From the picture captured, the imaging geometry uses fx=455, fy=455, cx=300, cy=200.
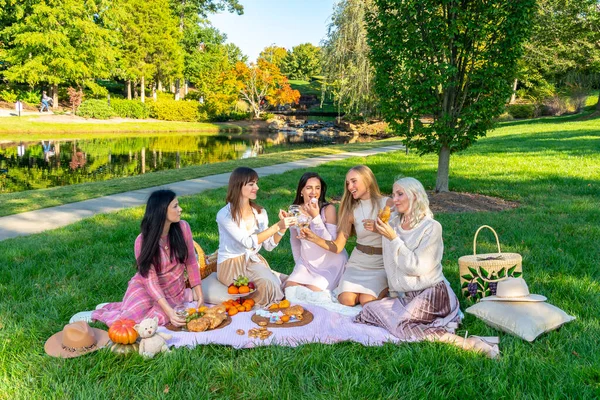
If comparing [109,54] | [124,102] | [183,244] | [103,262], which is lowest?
[103,262]

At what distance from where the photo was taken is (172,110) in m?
38.7

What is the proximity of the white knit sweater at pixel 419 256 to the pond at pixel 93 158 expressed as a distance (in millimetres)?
11121

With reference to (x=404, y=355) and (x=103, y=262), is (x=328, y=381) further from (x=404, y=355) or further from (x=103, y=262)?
(x=103, y=262)

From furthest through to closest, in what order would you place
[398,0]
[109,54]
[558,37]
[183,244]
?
[109,54] < [558,37] < [398,0] < [183,244]

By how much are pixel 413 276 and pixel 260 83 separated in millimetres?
42880

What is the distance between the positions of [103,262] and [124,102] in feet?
112

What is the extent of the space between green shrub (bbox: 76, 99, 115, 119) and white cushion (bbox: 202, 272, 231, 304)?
106ft

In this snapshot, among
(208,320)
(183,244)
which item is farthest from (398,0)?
(208,320)

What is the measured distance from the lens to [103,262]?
536 cm

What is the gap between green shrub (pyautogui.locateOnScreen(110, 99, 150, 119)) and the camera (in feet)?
117

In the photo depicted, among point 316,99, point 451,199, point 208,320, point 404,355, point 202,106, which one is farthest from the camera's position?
point 316,99

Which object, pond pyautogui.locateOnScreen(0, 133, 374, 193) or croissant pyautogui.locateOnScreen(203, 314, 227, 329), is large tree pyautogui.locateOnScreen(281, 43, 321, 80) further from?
croissant pyautogui.locateOnScreen(203, 314, 227, 329)

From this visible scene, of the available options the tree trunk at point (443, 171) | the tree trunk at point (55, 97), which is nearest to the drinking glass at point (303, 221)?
the tree trunk at point (443, 171)

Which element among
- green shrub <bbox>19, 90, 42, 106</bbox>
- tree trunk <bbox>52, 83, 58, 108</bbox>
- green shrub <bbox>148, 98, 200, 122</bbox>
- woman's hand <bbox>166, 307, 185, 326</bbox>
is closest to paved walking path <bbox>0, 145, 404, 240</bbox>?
woman's hand <bbox>166, 307, 185, 326</bbox>
